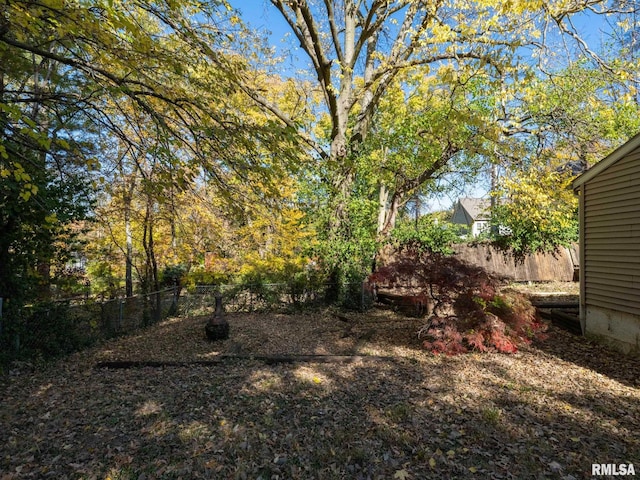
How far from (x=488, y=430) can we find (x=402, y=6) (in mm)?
9027

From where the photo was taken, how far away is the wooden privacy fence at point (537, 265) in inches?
595

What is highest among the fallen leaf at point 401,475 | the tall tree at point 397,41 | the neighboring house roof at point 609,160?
the tall tree at point 397,41

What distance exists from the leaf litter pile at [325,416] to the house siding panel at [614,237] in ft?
3.11

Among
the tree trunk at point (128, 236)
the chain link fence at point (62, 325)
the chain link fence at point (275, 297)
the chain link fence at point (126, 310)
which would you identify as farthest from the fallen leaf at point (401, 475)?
the tree trunk at point (128, 236)

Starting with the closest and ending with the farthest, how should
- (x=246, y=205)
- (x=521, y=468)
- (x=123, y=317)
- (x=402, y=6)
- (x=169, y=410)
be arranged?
(x=521, y=468) → (x=169, y=410) → (x=246, y=205) → (x=123, y=317) → (x=402, y=6)

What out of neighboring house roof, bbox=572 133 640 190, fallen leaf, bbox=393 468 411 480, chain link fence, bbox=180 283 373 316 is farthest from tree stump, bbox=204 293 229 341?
neighboring house roof, bbox=572 133 640 190

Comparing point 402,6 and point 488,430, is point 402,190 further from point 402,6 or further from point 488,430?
point 488,430

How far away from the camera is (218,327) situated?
22.0ft

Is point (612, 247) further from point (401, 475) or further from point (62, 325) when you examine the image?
point (62, 325)

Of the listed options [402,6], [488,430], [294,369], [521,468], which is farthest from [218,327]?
[402,6]

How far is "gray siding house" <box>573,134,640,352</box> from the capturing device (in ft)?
18.3

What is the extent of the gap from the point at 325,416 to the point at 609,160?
608cm

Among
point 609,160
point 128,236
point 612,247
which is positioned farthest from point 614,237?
point 128,236

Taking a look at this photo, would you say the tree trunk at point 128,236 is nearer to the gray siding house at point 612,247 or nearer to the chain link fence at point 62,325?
the chain link fence at point 62,325
